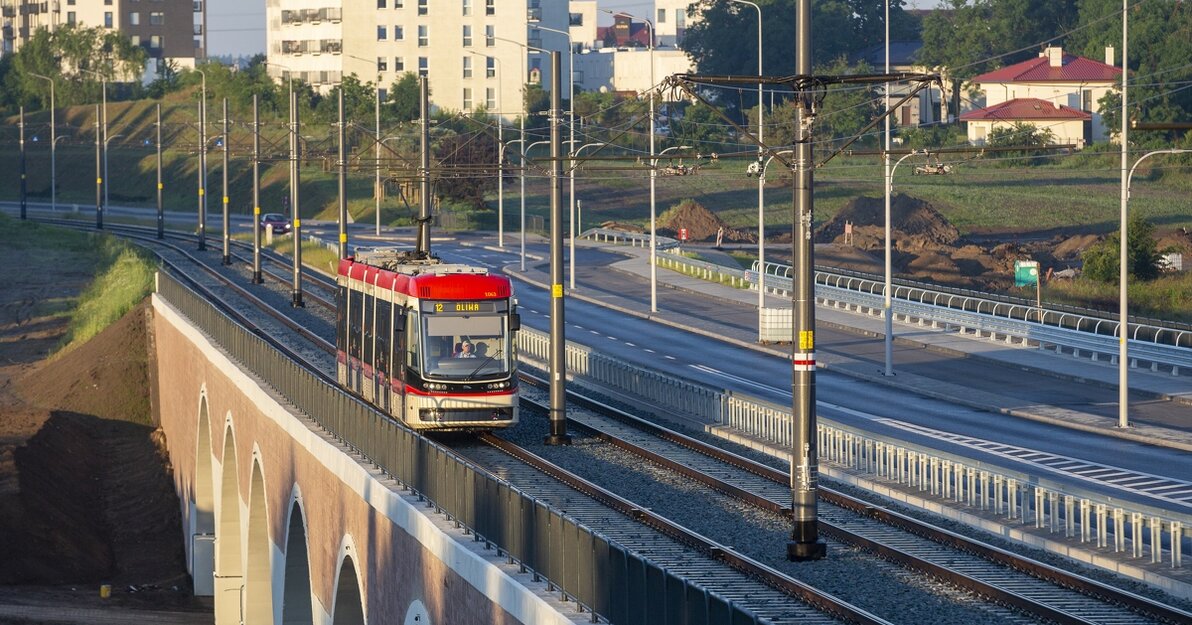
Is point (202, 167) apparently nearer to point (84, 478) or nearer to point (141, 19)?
point (84, 478)

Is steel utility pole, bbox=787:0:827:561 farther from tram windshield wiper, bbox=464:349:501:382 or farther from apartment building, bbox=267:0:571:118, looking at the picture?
apartment building, bbox=267:0:571:118

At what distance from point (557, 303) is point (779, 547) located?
11.4 meters

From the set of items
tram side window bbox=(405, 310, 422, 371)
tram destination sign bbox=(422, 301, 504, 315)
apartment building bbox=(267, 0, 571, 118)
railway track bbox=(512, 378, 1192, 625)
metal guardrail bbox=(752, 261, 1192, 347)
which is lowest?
railway track bbox=(512, 378, 1192, 625)

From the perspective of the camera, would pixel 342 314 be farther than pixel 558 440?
Yes

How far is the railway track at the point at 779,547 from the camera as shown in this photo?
63.3ft

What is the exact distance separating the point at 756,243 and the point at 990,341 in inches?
1824

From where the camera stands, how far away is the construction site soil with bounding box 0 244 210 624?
48688 millimetres

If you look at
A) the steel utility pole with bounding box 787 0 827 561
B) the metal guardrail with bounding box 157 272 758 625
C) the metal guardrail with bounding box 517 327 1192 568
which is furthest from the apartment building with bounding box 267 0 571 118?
the steel utility pole with bounding box 787 0 827 561

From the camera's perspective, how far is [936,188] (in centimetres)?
12369

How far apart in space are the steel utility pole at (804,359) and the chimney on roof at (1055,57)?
10825cm

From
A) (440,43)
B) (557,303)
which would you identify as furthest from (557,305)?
(440,43)

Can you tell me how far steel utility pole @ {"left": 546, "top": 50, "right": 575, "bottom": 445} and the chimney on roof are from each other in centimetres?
9903

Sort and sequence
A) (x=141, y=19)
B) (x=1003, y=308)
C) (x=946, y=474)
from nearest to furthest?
(x=946, y=474)
(x=1003, y=308)
(x=141, y=19)

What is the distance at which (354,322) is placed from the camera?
3847 cm
